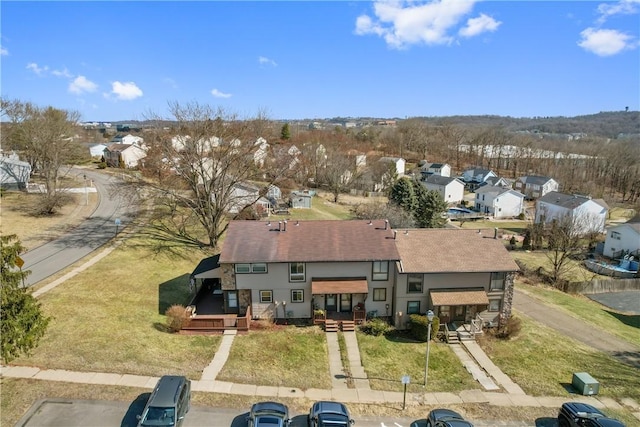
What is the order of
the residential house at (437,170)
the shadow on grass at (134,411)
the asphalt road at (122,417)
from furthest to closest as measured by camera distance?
1. the residential house at (437,170)
2. the shadow on grass at (134,411)
3. the asphalt road at (122,417)

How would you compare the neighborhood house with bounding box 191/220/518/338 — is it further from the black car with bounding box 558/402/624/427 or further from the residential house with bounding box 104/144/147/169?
the residential house with bounding box 104/144/147/169

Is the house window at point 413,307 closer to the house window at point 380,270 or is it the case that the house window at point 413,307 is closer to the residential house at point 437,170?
the house window at point 380,270

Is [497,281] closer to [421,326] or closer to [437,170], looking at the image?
[421,326]

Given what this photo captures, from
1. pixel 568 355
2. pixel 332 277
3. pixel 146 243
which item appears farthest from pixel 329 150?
pixel 568 355

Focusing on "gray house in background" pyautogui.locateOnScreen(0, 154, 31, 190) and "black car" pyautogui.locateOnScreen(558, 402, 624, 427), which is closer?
"black car" pyautogui.locateOnScreen(558, 402, 624, 427)

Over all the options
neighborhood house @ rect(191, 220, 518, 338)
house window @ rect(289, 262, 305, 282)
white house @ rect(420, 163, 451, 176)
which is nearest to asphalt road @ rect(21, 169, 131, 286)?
neighborhood house @ rect(191, 220, 518, 338)

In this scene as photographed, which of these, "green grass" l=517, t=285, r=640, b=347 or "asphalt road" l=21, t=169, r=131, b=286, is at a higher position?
"asphalt road" l=21, t=169, r=131, b=286

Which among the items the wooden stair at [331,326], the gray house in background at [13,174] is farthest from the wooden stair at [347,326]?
the gray house in background at [13,174]
